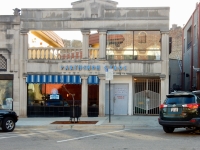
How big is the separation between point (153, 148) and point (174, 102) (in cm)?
398

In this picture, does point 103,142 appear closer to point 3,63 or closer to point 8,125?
point 8,125

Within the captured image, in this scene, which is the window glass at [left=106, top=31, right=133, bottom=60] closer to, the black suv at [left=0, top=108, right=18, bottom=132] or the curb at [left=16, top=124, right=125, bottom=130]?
the curb at [left=16, top=124, right=125, bottom=130]

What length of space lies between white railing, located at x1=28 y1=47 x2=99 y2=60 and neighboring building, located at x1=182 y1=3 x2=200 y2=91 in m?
8.75

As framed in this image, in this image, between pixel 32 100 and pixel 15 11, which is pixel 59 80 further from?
pixel 15 11

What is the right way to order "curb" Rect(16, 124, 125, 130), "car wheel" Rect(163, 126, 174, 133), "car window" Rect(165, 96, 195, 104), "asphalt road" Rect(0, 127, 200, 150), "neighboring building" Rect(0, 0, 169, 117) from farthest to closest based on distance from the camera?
"neighboring building" Rect(0, 0, 169, 117) < "curb" Rect(16, 124, 125, 130) < "car wheel" Rect(163, 126, 174, 133) < "car window" Rect(165, 96, 195, 104) < "asphalt road" Rect(0, 127, 200, 150)

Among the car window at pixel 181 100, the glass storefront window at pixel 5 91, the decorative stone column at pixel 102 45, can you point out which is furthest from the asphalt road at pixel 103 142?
the glass storefront window at pixel 5 91

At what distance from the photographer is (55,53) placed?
891 inches

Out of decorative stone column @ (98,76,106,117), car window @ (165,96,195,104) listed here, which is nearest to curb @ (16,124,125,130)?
car window @ (165,96,195,104)

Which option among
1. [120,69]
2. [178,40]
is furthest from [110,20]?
[178,40]

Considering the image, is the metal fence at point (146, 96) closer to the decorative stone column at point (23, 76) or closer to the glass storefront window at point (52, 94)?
the glass storefront window at point (52, 94)

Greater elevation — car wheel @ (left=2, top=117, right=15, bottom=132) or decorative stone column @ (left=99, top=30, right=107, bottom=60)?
decorative stone column @ (left=99, top=30, right=107, bottom=60)

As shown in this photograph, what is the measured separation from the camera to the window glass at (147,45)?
72.3ft

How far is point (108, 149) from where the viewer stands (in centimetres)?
1116

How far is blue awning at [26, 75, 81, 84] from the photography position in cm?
2227
